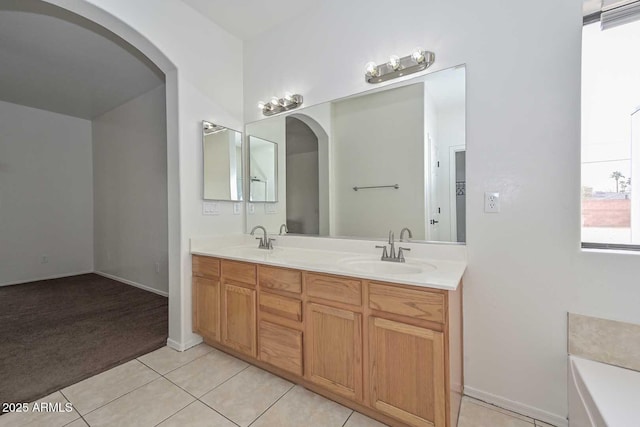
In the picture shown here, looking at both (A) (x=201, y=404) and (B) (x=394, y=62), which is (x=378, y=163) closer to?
(B) (x=394, y=62)

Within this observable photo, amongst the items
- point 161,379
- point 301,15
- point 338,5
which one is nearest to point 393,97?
point 338,5

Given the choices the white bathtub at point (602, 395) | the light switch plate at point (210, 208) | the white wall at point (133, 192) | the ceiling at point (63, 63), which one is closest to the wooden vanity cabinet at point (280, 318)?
the light switch plate at point (210, 208)

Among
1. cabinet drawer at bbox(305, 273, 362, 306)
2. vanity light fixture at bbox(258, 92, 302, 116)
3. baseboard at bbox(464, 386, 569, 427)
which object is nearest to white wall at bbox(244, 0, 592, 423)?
baseboard at bbox(464, 386, 569, 427)

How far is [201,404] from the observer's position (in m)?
1.59

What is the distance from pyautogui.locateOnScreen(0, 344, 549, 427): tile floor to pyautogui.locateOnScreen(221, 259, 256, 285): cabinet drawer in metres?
0.65

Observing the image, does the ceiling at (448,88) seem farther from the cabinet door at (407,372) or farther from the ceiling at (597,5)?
the cabinet door at (407,372)

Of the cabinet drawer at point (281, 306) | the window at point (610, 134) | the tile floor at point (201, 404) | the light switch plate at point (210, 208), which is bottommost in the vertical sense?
the tile floor at point (201, 404)

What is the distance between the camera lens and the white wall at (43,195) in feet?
13.4

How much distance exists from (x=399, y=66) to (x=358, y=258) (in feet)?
4.36

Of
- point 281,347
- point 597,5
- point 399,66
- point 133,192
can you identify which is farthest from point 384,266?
point 133,192

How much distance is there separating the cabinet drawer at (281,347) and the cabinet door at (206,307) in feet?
1.63

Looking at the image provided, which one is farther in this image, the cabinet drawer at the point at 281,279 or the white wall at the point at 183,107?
the white wall at the point at 183,107

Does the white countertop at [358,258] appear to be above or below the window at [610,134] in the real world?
below

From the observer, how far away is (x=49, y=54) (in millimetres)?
2818
